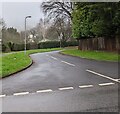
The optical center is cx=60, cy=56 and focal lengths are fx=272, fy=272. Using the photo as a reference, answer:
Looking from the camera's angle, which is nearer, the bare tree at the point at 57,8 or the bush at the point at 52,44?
the bare tree at the point at 57,8

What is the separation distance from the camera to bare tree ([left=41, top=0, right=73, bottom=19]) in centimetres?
5409

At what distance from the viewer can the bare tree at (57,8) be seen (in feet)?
177

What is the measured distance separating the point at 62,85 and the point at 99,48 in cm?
2395

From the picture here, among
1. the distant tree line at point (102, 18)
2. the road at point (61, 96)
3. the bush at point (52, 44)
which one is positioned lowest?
the road at point (61, 96)

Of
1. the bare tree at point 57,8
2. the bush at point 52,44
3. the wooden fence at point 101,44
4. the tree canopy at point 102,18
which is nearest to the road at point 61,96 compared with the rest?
the tree canopy at point 102,18

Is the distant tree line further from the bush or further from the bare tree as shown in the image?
the bush

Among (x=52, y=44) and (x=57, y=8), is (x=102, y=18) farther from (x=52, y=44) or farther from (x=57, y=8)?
(x=52, y=44)

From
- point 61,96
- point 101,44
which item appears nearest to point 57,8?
point 101,44

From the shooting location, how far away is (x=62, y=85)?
10906 mm

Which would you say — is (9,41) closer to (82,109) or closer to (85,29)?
(85,29)

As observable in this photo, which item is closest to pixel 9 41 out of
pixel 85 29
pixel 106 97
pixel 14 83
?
pixel 85 29

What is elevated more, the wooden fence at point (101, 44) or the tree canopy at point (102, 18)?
the tree canopy at point (102, 18)

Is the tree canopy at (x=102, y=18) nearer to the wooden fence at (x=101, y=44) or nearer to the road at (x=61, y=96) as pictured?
the wooden fence at (x=101, y=44)

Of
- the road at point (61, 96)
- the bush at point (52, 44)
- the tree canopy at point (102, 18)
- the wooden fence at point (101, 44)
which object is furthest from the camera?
the bush at point (52, 44)
